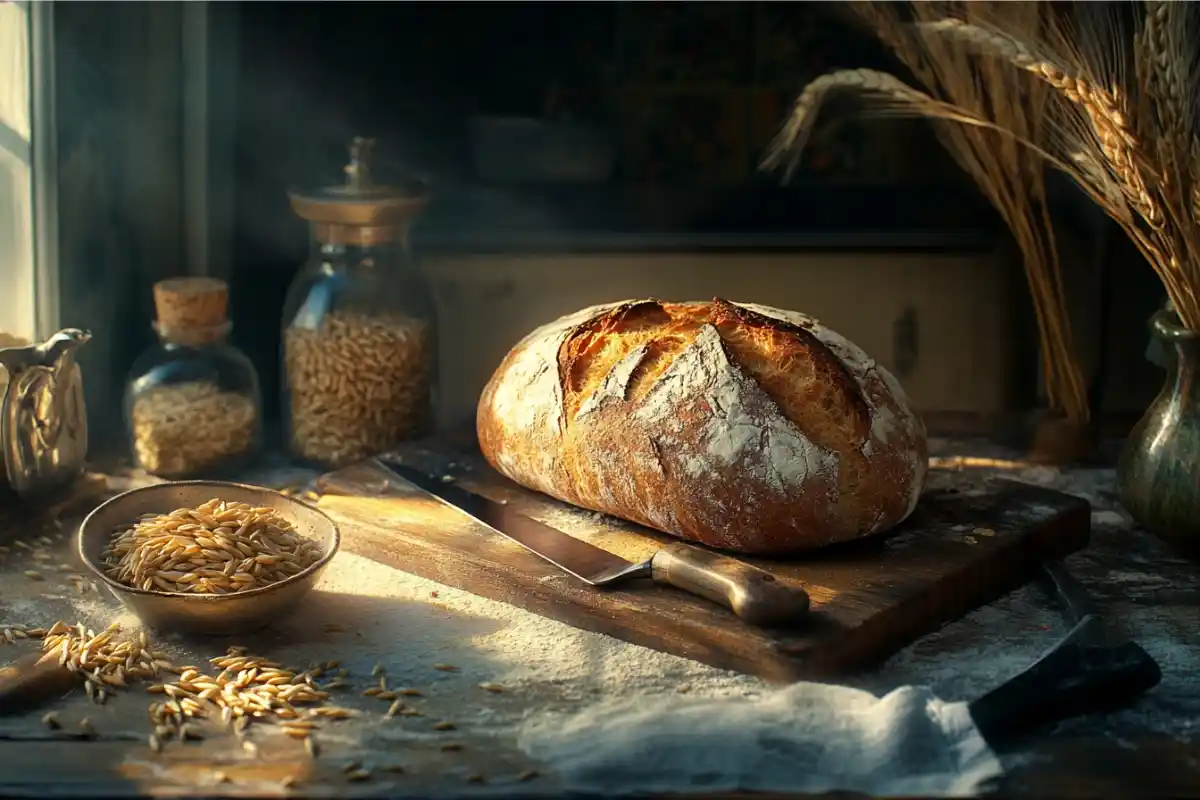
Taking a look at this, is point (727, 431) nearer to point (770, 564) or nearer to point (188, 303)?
point (770, 564)

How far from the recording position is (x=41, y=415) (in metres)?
1.80

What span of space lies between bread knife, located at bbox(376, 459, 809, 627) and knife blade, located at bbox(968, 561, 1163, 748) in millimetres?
206

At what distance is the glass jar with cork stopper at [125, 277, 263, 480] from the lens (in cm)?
193

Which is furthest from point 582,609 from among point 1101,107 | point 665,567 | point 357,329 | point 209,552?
point 1101,107

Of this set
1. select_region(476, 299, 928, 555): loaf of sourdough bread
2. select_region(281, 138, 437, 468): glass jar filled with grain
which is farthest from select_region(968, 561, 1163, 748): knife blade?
select_region(281, 138, 437, 468): glass jar filled with grain

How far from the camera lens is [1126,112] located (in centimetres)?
157

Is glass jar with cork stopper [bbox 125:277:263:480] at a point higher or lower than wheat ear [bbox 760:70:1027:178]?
lower

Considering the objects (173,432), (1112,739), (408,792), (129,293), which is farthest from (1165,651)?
(129,293)

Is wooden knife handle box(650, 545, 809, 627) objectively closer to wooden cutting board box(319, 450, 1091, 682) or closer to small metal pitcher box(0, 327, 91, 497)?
wooden cutting board box(319, 450, 1091, 682)

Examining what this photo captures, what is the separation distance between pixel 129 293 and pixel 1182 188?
138cm

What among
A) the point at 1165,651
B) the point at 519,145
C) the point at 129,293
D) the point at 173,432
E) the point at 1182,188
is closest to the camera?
the point at 1165,651

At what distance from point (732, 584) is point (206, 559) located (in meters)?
0.52

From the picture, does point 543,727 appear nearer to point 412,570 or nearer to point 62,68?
point 412,570

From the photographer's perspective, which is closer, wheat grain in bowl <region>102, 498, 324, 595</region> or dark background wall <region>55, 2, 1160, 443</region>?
wheat grain in bowl <region>102, 498, 324, 595</region>
